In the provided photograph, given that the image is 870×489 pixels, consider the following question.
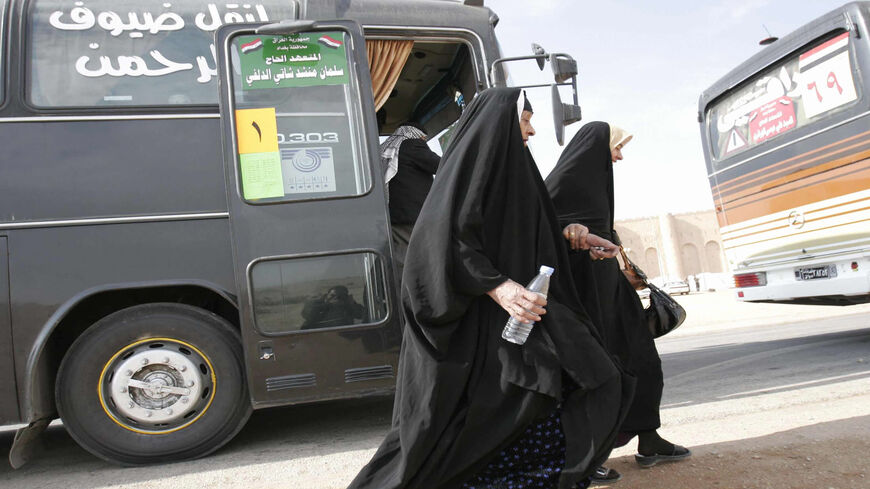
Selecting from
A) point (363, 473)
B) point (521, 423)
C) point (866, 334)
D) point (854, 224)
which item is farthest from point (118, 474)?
point (866, 334)

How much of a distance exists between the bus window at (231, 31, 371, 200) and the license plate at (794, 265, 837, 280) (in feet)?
16.9

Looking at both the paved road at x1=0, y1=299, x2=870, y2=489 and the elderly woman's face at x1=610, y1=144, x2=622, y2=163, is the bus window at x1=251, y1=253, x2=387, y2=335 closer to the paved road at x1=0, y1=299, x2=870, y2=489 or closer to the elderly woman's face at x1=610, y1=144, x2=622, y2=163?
the paved road at x1=0, y1=299, x2=870, y2=489

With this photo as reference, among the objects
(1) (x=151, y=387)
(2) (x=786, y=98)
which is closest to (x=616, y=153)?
(1) (x=151, y=387)

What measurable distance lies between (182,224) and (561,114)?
2.57 meters

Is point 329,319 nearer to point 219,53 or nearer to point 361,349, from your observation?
point 361,349

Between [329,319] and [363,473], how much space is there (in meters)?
1.74

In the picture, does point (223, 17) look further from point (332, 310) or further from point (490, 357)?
point (490, 357)

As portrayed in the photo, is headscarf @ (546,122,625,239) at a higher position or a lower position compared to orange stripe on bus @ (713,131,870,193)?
lower

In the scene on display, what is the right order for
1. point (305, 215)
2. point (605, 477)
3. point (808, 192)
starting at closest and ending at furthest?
point (605, 477) → point (305, 215) → point (808, 192)

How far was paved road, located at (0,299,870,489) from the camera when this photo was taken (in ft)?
11.3

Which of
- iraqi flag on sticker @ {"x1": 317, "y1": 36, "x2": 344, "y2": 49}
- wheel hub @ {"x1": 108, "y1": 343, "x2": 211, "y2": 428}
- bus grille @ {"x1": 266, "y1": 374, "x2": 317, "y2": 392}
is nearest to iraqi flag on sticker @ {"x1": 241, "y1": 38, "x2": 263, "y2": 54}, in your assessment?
iraqi flag on sticker @ {"x1": 317, "y1": 36, "x2": 344, "y2": 49}

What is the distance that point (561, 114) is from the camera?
4293 millimetres

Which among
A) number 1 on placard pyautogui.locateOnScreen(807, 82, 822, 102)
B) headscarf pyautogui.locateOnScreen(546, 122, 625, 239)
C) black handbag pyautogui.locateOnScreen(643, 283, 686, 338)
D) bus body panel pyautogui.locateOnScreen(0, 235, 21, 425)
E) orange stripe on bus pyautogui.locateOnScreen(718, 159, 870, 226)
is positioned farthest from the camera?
number 1 on placard pyautogui.locateOnScreen(807, 82, 822, 102)

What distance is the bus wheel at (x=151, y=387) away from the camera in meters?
3.73
